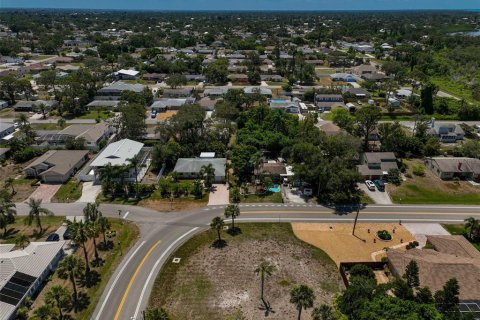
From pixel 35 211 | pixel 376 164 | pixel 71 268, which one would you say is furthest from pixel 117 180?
pixel 376 164

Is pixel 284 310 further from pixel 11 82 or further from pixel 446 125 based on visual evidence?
pixel 11 82

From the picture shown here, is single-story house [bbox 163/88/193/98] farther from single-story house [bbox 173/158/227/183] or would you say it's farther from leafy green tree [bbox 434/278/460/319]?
leafy green tree [bbox 434/278/460/319]

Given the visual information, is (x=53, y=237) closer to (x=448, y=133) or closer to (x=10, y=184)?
(x=10, y=184)

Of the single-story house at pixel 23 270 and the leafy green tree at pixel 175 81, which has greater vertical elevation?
the leafy green tree at pixel 175 81

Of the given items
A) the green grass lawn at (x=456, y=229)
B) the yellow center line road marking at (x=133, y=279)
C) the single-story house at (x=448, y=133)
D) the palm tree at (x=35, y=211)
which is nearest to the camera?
the yellow center line road marking at (x=133, y=279)

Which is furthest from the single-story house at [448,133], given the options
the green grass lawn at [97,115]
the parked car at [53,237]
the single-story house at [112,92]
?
→ the single-story house at [112,92]

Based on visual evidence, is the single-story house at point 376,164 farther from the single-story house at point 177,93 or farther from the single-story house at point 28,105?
the single-story house at point 28,105

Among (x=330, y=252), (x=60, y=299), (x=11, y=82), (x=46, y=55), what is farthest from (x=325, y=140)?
(x=46, y=55)
